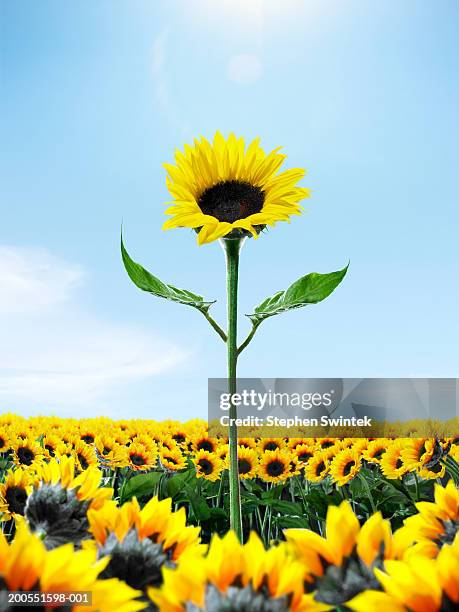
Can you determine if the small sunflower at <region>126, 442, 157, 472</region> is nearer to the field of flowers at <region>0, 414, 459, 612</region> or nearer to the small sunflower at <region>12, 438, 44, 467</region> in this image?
the small sunflower at <region>12, 438, 44, 467</region>

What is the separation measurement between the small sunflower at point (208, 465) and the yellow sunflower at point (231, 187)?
1997 millimetres

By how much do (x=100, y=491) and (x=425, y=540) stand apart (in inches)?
20.2

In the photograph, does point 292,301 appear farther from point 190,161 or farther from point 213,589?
point 213,589

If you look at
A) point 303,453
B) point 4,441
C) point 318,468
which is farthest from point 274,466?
point 4,441

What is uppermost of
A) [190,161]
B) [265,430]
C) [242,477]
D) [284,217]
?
[190,161]

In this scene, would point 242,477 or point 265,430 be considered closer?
A: point 242,477

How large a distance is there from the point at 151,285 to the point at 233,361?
31cm

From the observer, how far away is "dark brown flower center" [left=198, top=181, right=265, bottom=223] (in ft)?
6.30

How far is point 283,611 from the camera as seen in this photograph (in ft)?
2.01

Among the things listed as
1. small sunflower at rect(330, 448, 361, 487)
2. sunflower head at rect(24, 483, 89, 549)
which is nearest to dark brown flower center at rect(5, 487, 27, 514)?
sunflower head at rect(24, 483, 89, 549)

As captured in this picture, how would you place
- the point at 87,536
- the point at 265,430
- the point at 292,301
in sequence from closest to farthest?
the point at 87,536 < the point at 292,301 < the point at 265,430

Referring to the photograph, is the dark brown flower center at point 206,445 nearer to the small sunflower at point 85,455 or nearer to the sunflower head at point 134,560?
the small sunflower at point 85,455

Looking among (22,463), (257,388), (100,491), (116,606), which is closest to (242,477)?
(257,388)

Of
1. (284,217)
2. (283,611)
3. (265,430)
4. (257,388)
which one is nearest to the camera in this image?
(283,611)
